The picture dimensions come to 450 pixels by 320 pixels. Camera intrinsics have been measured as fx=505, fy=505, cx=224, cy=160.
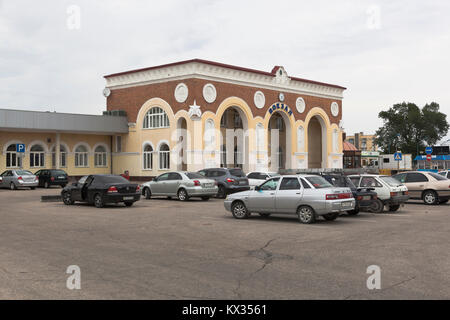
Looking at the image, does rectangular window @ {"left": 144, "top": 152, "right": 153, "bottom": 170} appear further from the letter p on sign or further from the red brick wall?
the letter p on sign

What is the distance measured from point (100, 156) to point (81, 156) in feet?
7.00

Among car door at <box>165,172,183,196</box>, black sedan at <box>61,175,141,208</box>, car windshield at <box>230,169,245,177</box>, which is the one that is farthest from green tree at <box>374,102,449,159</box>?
black sedan at <box>61,175,141,208</box>

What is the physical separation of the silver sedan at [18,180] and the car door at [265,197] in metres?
24.2

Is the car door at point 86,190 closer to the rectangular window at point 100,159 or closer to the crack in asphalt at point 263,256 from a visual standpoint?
the crack in asphalt at point 263,256

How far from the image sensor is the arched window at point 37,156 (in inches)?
1756

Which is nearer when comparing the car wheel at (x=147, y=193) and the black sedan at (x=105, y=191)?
the black sedan at (x=105, y=191)

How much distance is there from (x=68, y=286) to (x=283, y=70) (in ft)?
152

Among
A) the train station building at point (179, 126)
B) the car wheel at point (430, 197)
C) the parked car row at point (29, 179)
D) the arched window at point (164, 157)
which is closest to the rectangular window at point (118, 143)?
the train station building at point (179, 126)

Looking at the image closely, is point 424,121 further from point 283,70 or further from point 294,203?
point 294,203

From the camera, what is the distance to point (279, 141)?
54438 mm

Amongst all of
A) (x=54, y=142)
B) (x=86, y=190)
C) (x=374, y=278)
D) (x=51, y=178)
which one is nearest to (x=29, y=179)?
(x=51, y=178)

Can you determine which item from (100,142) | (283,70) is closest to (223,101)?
(283,70)

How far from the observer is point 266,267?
8.55 metres

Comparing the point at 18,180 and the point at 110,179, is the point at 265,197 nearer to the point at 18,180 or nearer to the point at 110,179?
the point at 110,179
